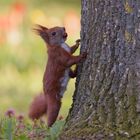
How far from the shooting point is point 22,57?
12859 mm

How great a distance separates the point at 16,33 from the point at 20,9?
0.48 m

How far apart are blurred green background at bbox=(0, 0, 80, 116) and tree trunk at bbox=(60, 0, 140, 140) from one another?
4615mm

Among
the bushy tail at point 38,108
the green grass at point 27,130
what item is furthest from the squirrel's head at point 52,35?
the bushy tail at point 38,108

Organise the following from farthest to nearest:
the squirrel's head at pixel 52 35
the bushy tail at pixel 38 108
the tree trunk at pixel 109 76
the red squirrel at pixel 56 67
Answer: the bushy tail at pixel 38 108 < the squirrel's head at pixel 52 35 < the red squirrel at pixel 56 67 < the tree trunk at pixel 109 76

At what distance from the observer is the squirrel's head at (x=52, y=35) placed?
6.47 metres

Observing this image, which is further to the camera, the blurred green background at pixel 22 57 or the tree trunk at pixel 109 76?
the blurred green background at pixel 22 57

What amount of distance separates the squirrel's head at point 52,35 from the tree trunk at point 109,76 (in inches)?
20.4

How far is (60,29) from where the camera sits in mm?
6609

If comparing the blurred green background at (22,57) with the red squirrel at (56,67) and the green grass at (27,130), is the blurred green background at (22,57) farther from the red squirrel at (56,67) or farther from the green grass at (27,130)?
the red squirrel at (56,67)

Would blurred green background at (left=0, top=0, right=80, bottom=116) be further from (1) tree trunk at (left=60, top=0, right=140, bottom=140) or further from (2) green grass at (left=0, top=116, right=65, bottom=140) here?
(1) tree trunk at (left=60, top=0, right=140, bottom=140)

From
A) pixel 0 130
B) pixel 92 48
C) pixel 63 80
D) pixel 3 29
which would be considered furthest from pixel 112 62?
pixel 3 29

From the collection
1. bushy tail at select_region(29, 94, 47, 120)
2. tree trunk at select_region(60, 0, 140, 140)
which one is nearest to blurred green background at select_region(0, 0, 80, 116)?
bushy tail at select_region(29, 94, 47, 120)

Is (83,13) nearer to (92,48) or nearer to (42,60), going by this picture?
(92,48)

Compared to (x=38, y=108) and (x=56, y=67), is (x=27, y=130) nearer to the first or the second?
(x=56, y=67)
